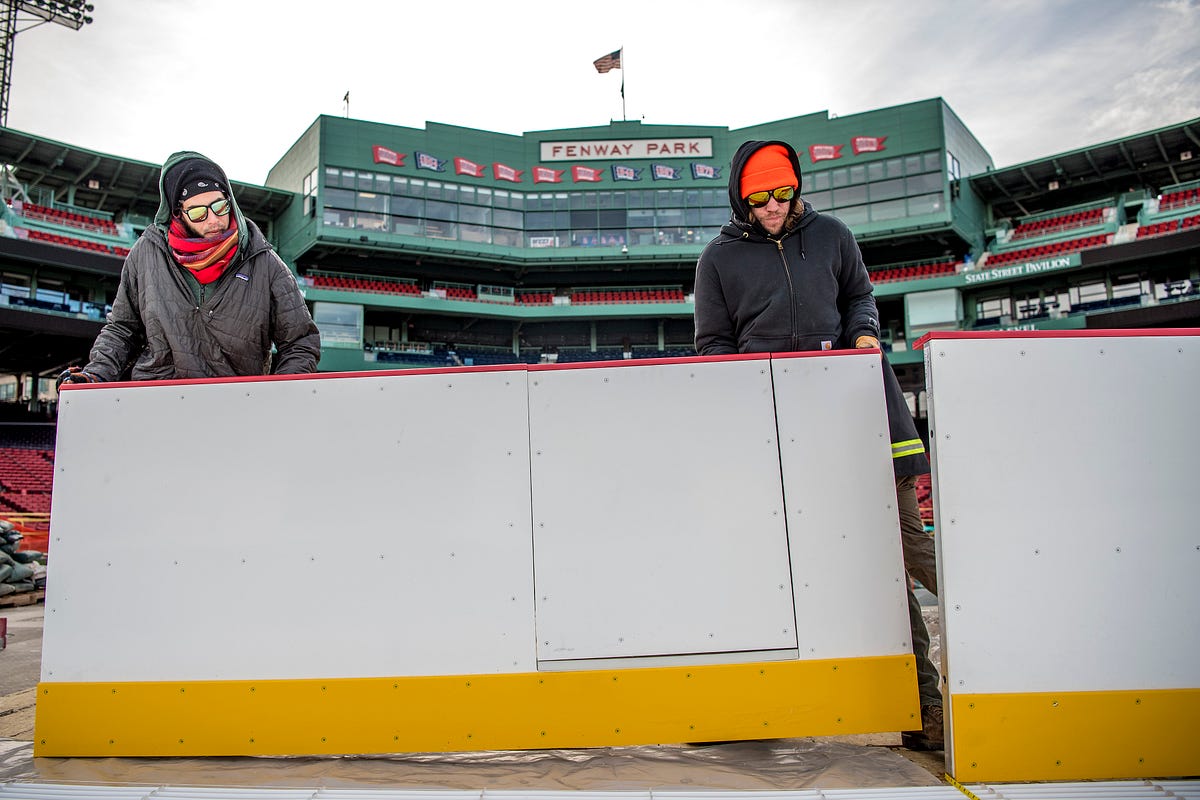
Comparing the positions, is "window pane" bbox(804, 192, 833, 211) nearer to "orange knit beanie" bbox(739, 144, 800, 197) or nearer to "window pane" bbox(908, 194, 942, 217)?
"window pane" bbox(908, 194, 942, 217)

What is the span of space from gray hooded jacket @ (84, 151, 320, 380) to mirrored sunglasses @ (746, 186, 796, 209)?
1.90 meters

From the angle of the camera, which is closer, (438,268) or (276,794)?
(276,794)

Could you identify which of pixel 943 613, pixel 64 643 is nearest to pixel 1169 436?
pixel 943 613

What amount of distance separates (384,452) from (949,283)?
31.3 metres

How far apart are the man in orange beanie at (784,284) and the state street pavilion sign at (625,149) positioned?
32944 millimetres

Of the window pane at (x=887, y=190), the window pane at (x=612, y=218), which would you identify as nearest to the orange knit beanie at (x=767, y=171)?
the window pane at (x=612, y=218)

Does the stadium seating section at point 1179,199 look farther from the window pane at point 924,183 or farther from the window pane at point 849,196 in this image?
the window pane at point 849,196

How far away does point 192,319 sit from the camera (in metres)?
2.87

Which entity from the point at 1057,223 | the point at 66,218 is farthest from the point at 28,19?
the point at 1057,223

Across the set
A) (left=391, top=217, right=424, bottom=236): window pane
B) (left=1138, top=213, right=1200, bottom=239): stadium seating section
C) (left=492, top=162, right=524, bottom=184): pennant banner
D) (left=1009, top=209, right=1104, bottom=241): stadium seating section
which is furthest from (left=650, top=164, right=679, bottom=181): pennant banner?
(left=1138, top=213, right=1200, bottom=239): stadium seating section

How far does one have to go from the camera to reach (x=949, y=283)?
2906 cm

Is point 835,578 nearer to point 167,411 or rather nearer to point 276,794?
point 276,794

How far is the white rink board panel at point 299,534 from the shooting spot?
223 cm

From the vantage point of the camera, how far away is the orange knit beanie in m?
2.70
